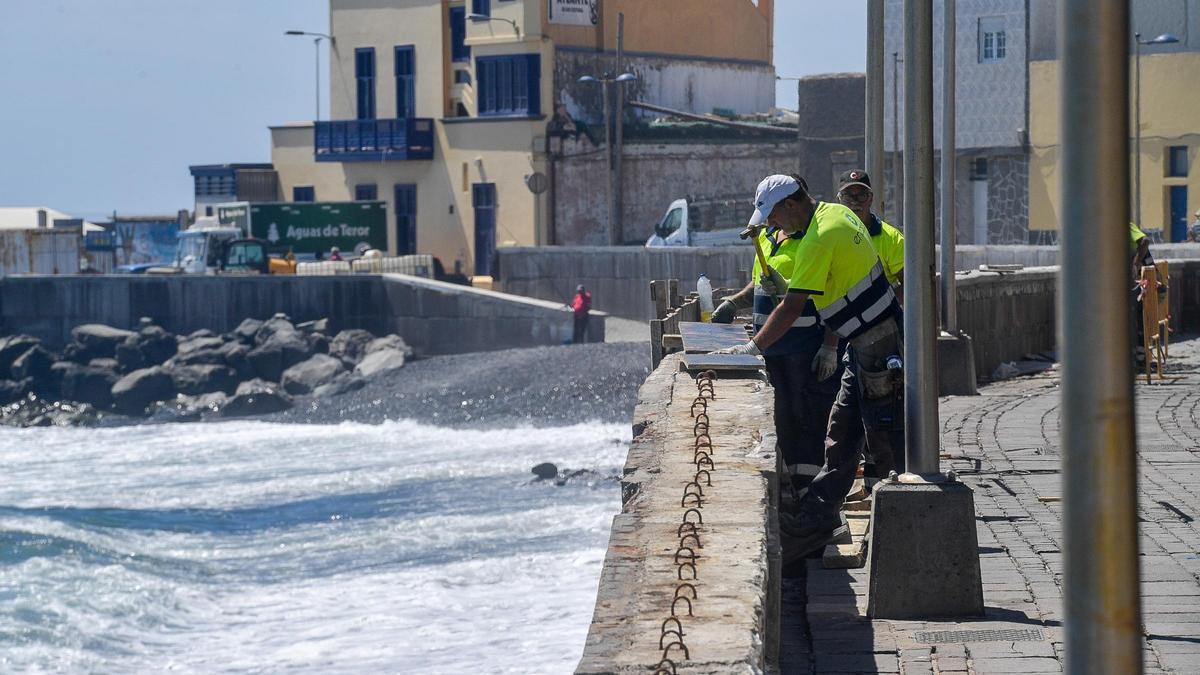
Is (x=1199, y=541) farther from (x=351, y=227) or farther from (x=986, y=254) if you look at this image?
(x=351, y=227)

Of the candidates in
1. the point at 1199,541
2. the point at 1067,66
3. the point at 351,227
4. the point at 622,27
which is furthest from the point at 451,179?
the point at 1067,66

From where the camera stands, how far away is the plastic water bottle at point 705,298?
11.0 metres

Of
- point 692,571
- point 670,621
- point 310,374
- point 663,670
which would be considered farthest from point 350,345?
point 663,670

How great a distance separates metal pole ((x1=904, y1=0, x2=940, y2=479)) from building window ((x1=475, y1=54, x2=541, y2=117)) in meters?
41.1

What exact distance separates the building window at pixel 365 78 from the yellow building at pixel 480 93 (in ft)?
0.13

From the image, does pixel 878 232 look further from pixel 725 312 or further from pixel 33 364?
pixel 33 364

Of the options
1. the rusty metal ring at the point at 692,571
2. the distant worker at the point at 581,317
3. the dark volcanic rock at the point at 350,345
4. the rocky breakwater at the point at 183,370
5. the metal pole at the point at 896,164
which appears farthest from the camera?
the dark volcanic rock at the point at 350,345

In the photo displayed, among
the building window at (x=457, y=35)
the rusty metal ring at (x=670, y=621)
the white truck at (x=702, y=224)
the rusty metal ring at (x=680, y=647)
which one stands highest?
the building window at (x=457, y=35)

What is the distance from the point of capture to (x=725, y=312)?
10.3m

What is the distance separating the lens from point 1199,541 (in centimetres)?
A: 793

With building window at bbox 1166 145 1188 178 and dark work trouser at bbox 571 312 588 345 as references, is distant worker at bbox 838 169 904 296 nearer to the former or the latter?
dark work trouser at bbox 571 312 588 345

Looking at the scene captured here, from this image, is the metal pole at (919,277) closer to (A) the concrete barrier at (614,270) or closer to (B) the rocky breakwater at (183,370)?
(A) the concrete barrier at (614,270)

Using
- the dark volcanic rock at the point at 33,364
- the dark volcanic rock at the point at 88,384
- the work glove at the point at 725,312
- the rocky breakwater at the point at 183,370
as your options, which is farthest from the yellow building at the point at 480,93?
the work glove at the point at 725,312

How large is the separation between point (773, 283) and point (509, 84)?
40.9 m
